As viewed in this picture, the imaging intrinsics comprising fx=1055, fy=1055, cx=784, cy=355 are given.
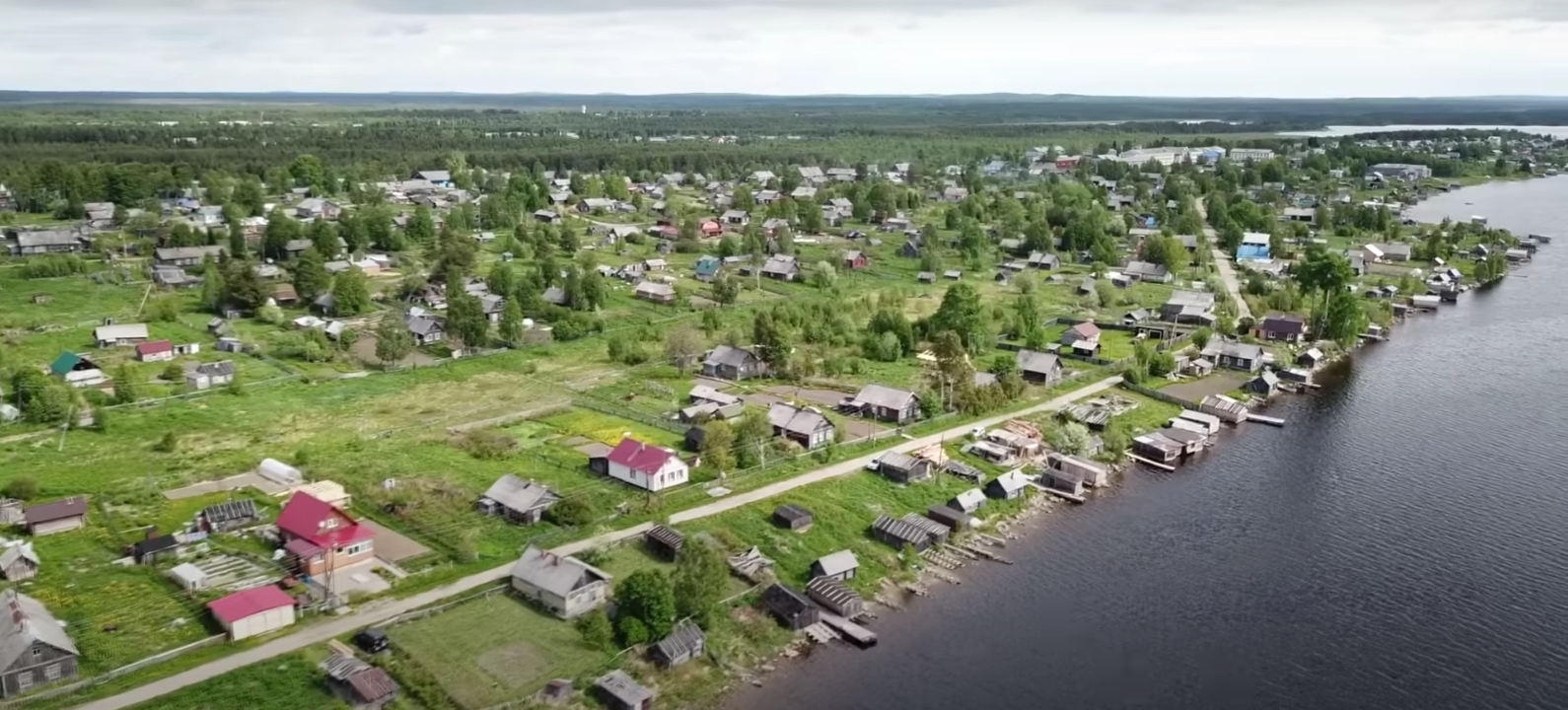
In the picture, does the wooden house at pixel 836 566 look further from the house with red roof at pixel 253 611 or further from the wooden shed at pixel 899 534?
the house with red roof at pixel 253 611

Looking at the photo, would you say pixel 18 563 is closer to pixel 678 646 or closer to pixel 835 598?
pixel 678 646

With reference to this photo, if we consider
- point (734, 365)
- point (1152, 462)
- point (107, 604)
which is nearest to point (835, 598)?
point (1152, 462)

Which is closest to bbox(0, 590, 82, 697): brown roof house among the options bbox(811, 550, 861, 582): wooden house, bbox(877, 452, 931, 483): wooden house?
bbox(811, 550, 861, 582): wooden house

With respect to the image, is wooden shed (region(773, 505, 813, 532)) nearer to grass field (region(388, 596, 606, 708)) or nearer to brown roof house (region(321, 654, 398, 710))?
grass field (region(388, 596, 606, 708))

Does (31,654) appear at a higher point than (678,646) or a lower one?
higher

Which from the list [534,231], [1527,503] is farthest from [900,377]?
[534,231]

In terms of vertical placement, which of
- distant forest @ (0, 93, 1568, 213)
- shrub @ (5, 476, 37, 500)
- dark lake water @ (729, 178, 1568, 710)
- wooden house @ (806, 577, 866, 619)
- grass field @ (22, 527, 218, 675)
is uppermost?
distant forest @ (0, 93, 1568, 213)
